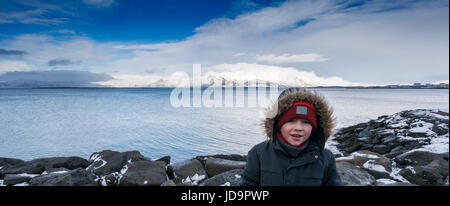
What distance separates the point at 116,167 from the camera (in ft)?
21.3

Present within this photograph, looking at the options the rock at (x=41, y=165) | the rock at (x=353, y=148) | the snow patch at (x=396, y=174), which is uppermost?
the snow patch at (x=396, y=174)

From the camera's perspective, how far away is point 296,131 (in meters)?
2.18

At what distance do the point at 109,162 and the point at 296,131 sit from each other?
19.9 feet

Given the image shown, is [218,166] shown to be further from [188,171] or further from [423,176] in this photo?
[423,176]

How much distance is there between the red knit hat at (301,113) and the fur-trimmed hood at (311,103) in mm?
51

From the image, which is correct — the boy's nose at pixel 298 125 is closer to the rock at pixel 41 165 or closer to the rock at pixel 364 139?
the rock at pixel 41 165

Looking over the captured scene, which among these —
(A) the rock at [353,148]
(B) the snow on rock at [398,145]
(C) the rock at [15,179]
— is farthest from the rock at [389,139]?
(C) the rock at [15,179]

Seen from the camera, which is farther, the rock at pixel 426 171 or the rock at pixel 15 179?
the rock at pixel 15 179

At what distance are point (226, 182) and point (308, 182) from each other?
2.79 m

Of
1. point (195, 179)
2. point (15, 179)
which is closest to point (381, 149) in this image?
point (195, 179)

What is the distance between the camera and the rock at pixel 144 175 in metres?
5.25
